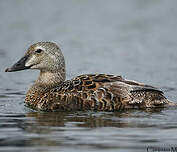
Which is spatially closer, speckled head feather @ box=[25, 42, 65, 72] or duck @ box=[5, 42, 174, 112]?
duck @ box=[5, 42, 174, 112]

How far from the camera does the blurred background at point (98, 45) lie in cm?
981

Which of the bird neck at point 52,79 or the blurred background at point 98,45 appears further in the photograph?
the bird neck at point 52,79

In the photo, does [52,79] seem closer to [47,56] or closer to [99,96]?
[47,56]

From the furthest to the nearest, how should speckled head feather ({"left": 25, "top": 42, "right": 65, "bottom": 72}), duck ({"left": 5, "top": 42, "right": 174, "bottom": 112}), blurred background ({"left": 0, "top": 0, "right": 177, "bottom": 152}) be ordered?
1. speckled head feather ({"left": 25, "top": 42, "right": 65, "bottom": 72})
2. duck ({"left": 5, "top": 42, "right": 174, "bottom": 112})
3. blurred background ({"left": 0, "top": 0, "right": 177, "bottom": 152})

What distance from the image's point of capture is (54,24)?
2242cm

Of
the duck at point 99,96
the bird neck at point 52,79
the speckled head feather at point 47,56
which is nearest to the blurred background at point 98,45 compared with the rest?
the duck at point 99,96

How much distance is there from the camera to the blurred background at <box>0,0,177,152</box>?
386 inches

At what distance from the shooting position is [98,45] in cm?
1975

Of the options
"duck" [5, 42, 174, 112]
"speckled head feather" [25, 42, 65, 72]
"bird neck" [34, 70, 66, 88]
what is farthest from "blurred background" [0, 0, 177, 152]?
"speckled head feather" [25, 42, 65, 72]

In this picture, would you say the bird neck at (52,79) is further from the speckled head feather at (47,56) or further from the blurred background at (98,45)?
the blurred background at (98,45)

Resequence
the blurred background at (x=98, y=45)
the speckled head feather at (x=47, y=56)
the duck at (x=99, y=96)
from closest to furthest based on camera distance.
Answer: the blurred background at (x=98, y=45) < the duck at (x=99, y=96) < the speckled head feather at (x=47, y=56)

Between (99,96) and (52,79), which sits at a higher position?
(52,79)

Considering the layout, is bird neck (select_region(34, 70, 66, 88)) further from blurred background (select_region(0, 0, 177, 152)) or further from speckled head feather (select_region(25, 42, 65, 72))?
blurred background (select_region(0, 0, 177, 152))

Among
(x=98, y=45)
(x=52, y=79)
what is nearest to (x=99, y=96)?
(x=52, y=79)
